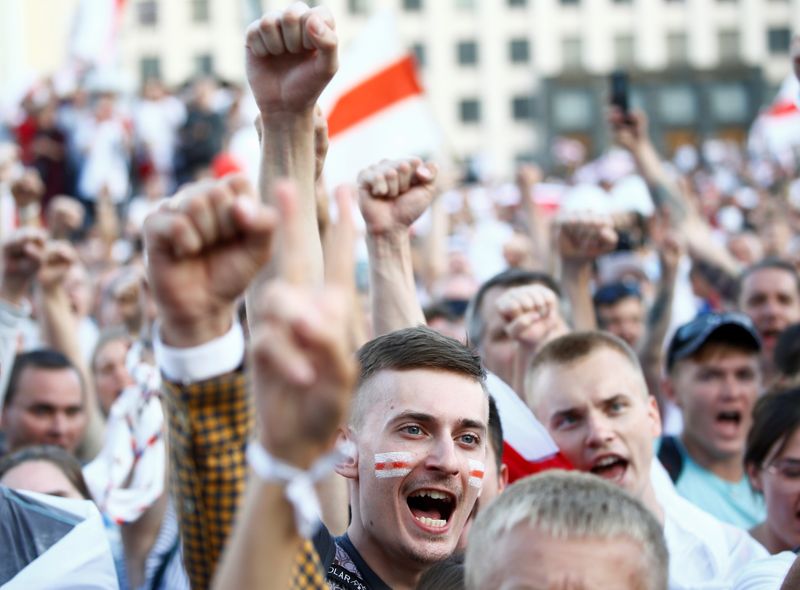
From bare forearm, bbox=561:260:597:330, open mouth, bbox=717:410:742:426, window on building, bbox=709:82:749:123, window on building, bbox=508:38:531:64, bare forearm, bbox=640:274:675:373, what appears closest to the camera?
open mouth, bbox=717:410:742:426

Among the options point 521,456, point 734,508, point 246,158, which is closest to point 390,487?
point 521,456

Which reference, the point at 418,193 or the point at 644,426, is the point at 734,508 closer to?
the point at 644,426

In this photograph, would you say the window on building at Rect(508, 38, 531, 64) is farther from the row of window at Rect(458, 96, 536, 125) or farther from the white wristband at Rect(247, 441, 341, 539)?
the white wristband at Rect(247, 441, 341, 539)

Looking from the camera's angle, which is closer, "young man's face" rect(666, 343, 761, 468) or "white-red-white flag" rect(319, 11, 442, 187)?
"young man's face" rect(666, 343, 761, 468)

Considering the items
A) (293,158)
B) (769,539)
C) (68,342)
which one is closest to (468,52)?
(68,342)

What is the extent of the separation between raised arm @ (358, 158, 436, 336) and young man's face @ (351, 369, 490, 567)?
0.69m

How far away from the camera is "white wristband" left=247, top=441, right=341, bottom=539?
5.98ft

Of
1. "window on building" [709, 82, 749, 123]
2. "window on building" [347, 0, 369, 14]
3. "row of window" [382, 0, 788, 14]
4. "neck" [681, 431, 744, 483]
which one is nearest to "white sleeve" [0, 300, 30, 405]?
"neck" [681, 431, 744, 483]

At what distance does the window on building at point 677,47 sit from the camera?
217 ft

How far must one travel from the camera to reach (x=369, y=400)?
3.16m

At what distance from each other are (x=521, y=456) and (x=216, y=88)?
14.3 m

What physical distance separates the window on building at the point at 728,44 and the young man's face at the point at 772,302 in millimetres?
62218

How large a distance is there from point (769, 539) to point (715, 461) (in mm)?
970

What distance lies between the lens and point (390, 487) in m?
Answer: 3.04
